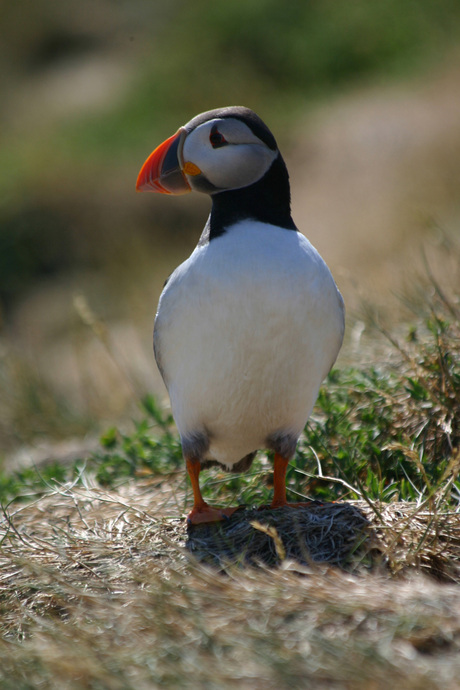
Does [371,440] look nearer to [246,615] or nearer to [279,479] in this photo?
[279,479]

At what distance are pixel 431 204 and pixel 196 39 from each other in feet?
31.1

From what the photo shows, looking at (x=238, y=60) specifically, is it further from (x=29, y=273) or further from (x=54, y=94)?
(x=29, y=273)

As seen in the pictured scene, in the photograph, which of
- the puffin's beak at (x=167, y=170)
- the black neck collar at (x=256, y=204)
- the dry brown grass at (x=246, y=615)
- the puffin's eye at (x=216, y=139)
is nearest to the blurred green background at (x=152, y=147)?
the puffin's beak at (x=167, y=170)

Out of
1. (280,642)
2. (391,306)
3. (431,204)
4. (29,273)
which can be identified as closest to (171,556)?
(280,642)

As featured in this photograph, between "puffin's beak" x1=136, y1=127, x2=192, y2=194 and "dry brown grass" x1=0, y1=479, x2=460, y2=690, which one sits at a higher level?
"puffin's beak" x1=136, y1=127, x2=192, y2=194

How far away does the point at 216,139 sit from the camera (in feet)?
10.4

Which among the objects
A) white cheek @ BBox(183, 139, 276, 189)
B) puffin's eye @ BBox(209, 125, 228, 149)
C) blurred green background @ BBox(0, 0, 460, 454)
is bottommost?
blurred green background @ BBox(0, 0, 460, 454)

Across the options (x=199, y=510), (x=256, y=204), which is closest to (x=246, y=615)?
(x=199, y=510)

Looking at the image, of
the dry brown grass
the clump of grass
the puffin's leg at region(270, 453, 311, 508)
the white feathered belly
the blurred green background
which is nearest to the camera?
the dry brown grass

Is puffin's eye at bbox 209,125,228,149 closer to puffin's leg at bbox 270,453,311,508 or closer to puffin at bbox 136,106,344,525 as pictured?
puffin at bbox 136,106,344,525

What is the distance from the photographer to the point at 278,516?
3238 mm

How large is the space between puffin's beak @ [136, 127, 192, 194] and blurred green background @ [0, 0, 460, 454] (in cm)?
196

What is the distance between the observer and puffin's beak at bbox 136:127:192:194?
326 cm

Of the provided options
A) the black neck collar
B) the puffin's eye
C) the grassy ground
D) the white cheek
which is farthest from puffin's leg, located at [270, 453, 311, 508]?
the puffin's eye
